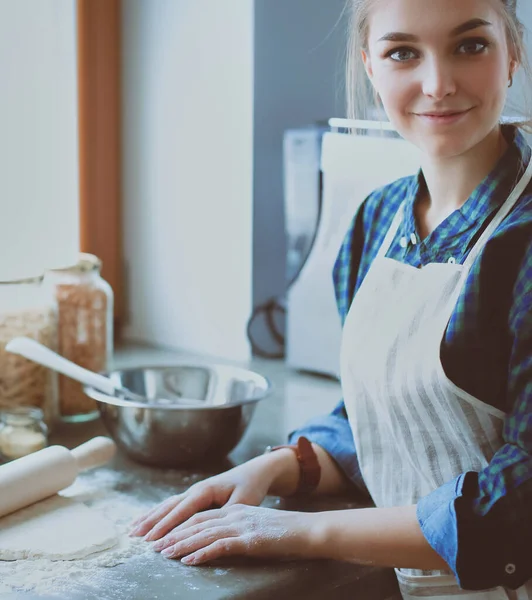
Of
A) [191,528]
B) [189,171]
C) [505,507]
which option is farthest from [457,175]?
[189,171]

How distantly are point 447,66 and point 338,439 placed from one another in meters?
0.47

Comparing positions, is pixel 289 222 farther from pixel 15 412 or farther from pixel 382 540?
pixel 382 540

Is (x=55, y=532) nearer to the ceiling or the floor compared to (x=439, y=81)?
nearer to the floor

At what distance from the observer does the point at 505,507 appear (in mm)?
812

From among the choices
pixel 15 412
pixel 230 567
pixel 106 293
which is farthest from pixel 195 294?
pixel 230 567

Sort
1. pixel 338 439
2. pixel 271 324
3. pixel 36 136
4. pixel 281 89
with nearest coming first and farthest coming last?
pixel 338 439, pixel 36 136, pixel 281 89, pixel 271 324

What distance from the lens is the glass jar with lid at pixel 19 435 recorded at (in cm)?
120

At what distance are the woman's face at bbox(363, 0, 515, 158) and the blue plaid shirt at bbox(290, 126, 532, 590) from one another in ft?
0.21

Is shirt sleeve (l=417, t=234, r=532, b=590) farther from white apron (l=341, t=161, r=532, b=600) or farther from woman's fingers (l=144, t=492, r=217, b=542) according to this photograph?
woman's fingers (l=144, t=492, r=217, b=542)

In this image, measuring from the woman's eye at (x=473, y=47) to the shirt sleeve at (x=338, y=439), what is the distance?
0.46 m

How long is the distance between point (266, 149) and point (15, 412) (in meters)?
0.76

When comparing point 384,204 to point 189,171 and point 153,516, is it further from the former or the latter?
point 189,171

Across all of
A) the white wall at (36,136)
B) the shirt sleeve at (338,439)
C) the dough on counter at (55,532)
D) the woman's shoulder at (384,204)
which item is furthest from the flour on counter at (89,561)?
the woman's shoulder at (384,204)

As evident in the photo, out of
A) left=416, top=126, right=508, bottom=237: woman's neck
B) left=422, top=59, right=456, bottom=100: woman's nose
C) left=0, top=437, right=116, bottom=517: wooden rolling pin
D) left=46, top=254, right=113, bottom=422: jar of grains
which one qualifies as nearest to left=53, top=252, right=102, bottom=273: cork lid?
left=46, top=254, right=113, bottom=422: jar of grains
